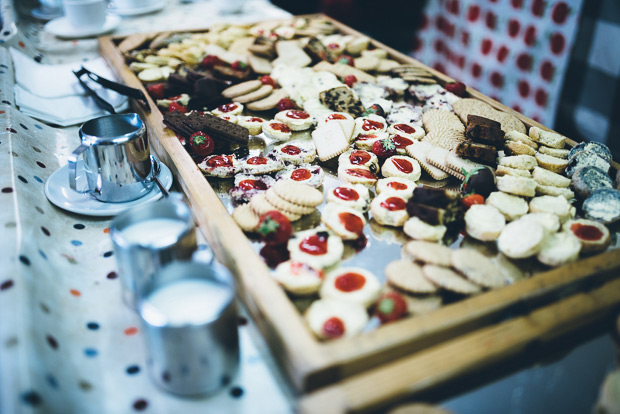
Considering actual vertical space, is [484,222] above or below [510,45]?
above

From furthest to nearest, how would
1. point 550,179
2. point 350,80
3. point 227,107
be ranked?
point 350,80, point 227,107, point 550,179

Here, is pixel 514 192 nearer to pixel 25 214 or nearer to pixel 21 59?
pixel 25 214

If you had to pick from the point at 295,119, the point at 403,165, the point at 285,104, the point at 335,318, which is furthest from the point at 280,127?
the point at 335,318

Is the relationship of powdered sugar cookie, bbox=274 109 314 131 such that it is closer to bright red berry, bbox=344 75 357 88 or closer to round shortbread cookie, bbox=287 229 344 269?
bright red berry, bbox=344 75 357 88

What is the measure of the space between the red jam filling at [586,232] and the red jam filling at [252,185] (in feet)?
3.24

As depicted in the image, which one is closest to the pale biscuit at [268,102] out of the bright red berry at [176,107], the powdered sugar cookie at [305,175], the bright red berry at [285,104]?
the bright red berry at [285,104]

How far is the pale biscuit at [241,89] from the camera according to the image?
227 centimetres

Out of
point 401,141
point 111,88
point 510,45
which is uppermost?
point 111,88

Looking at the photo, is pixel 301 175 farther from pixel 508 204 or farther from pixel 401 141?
pixel 508 204

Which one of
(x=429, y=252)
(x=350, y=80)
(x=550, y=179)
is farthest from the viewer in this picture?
(x=350, y=80)

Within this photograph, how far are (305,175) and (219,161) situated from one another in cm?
33

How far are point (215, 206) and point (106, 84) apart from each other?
98 centimetres

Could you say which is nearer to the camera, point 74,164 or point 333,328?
point 333,328

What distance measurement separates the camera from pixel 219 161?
5.78 feet
